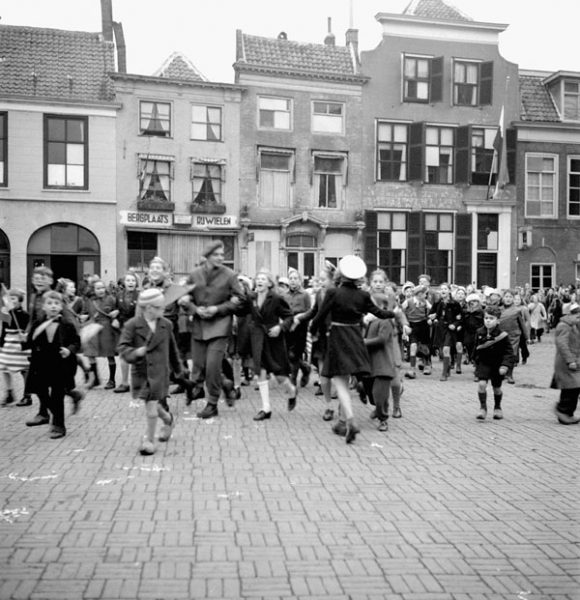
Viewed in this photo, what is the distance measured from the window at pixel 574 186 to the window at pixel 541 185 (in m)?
0.67

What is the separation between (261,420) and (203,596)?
501 cm

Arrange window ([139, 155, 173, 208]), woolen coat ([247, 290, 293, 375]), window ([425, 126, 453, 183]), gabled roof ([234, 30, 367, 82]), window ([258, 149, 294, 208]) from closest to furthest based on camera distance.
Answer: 1. woolen coat ([247, 290, 293, 375])
2. window ([139, 155, 173, 208])
3. gabled roof ([234, 30, 367, 82])
4. window ([258, 149, 294, 208])
5. window ([425, 126, 453, 183])

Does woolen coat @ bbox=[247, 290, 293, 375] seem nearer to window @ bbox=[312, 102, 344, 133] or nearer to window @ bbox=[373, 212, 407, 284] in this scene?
window @ bbox=[373, 212, 407, 284]

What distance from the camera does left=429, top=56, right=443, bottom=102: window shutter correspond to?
28891 mm

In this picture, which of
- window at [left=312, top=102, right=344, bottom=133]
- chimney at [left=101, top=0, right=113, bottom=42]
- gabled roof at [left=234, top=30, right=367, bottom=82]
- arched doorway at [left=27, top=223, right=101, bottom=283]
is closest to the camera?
arched doorway at [left=27, top=223, right=101, bottom=283]

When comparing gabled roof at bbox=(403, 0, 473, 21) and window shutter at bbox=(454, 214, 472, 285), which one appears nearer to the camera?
window shutter at bbox=(454, 214, 472, 285)

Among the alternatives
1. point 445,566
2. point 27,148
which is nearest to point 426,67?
point 27,148

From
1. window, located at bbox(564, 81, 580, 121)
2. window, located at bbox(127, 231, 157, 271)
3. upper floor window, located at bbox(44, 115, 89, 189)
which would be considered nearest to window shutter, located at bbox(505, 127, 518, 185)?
window, located at bbox(564, 81, 580, 121)

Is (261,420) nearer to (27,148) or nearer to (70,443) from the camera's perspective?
(70,443)

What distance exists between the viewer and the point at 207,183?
87.5 ft

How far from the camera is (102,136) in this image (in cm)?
2558

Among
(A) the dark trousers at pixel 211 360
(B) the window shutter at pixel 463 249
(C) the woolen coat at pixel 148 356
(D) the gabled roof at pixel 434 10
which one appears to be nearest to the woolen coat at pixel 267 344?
(A) the dark trousers at pixel 211 360

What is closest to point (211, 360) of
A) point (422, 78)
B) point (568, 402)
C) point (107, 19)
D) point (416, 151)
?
point (568, 402)

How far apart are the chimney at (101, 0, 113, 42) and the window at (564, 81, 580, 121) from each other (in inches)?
778
